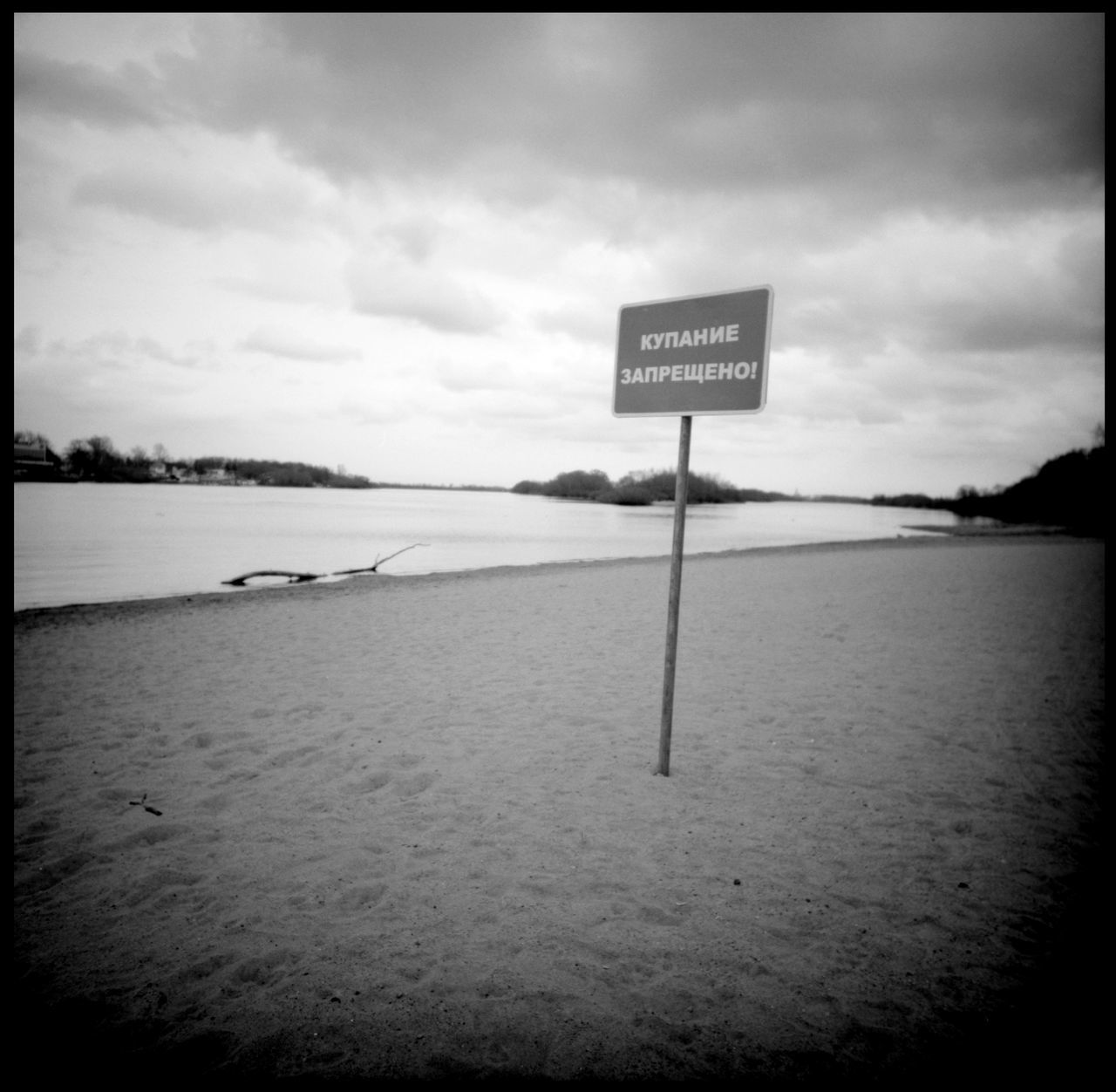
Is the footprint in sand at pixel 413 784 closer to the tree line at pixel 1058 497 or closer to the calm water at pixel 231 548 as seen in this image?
the calm water at pixel 231 548

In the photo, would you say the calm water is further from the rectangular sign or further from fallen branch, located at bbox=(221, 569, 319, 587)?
the rectangular sign

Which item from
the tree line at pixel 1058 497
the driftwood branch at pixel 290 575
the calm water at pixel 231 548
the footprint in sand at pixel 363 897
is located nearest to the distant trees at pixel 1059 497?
the tree line at pixel 1058 497

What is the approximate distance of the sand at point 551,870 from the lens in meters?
2.28

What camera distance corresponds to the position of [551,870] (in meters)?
3.32

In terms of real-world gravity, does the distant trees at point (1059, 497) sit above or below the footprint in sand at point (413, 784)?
above

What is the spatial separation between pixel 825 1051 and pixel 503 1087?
1166mm

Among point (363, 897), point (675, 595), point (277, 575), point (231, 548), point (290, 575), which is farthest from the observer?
point (231, 548)

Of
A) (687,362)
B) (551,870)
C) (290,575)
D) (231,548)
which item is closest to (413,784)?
(551,870)

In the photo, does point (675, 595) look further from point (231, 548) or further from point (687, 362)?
point (231, 548)

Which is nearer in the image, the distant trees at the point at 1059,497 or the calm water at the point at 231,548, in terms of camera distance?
the calm water at the point at 231,548

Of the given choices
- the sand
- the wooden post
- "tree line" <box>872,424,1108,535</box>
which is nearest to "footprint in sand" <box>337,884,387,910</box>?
the sand

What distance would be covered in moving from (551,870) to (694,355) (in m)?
3.11

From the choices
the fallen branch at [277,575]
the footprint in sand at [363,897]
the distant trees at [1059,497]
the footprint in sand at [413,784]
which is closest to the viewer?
the footprint in sand at [363,897]

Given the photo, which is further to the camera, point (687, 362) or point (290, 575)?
point (290, 575)
